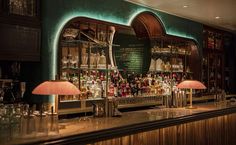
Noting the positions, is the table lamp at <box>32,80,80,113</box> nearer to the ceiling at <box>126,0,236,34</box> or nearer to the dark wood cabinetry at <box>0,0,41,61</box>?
the dark wood cabinetry at <box>0,0,41,61</box>

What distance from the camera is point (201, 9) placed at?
7.08 meters

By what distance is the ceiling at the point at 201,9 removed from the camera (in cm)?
638

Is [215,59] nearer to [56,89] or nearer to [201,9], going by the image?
[201,9]

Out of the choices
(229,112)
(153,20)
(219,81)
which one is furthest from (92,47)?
(219,81)

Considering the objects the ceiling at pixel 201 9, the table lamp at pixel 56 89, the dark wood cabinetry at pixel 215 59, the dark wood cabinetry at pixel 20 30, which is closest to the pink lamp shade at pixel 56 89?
the table lamp at pixel 56 89

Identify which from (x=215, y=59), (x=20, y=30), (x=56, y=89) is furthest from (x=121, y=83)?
(x=215, y=59)

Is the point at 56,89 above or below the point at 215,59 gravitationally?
below

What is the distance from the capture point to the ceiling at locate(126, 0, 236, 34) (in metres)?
6.38

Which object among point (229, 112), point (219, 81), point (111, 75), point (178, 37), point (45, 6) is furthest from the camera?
point (219, 81)

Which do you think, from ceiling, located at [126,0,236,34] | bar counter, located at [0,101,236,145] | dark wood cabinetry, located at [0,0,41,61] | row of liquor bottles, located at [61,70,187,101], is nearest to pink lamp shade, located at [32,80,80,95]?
A: bar counter, located at [0,101,236,145]

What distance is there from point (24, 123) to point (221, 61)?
29.1ft

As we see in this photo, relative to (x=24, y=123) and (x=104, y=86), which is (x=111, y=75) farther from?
(x=24, y=123)

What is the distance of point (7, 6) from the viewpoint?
428 cm

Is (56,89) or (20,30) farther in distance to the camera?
(20,30)
